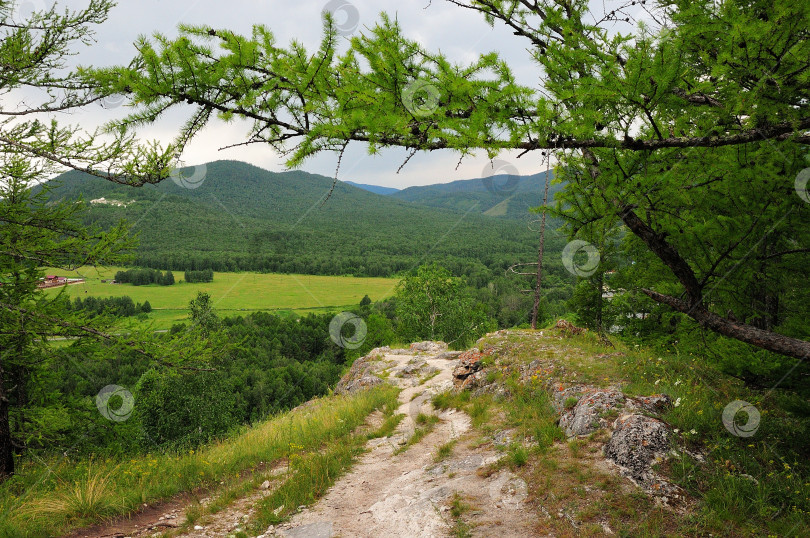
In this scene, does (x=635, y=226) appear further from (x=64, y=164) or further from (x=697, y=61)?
(x=64, y=164)

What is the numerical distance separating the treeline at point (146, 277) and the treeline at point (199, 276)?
5.14 meters

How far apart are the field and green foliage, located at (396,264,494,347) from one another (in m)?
60.9

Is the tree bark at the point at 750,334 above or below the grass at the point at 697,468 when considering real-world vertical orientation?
Result: above

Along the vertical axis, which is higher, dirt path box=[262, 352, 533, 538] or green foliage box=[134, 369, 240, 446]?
dirt path box=[262, 352, 533, 538]

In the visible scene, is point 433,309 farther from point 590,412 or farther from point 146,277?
point 146,277

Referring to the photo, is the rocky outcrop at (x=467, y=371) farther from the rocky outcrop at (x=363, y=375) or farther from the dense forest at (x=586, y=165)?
the rocky outcrop at (x=363, y=375)

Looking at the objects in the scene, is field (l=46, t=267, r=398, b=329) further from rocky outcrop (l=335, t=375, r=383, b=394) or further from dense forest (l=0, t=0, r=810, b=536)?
dense forest (l=0, t=0, r=810, b=536)

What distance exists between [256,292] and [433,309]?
9974 cm

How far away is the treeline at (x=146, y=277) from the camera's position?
119m

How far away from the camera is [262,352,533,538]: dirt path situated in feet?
16.4

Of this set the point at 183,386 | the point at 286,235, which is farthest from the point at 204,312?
the point at 286,235

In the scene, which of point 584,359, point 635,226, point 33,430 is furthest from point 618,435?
point 33,430

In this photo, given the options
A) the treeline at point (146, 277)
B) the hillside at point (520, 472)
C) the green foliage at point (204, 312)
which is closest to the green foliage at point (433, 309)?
the green foliage at point (204, 312)

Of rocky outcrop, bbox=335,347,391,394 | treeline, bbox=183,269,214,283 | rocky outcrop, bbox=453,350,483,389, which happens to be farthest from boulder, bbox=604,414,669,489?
treeline, bbox=183,269,214,283
